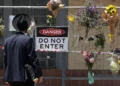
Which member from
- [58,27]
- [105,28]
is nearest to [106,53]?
[105,28]

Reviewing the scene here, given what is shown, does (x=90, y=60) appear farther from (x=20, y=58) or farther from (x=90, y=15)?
(x=20, y=58)

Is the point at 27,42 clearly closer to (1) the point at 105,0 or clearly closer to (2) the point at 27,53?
(2) the point at 27,53

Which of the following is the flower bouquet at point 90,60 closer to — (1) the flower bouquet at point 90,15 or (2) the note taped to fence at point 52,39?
(2) the note taped to fence at point 52,39

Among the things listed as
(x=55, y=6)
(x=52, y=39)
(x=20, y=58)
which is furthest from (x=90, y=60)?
(x=20, y=58)

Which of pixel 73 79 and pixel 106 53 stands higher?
pixel 106 53

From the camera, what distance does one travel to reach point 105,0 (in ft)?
34.1

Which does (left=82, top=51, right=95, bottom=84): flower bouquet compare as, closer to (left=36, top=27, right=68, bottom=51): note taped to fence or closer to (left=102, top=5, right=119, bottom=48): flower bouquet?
(left=36, top=27, right=68, bottom=51): note taped to fence

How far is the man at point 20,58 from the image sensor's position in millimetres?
6307

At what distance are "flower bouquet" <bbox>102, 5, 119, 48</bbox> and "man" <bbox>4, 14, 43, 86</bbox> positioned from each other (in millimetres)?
1863

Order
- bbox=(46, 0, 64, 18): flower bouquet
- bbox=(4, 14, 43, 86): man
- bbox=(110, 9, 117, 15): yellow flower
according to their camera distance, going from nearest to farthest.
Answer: bbox=(4, 14, 43, 86): man < bbox=(110, 9, 117, 15): yellow flower < bbox=(46, 0, 64, 18): flower bouquet

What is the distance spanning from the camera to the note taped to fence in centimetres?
785

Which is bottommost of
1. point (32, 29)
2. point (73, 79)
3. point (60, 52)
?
point (73, 79)

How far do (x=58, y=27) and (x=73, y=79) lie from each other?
1.19m

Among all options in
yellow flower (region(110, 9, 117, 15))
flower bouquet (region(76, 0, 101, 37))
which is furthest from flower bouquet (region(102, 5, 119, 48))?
flower bouquet (region(76, 0, 101, 37))
